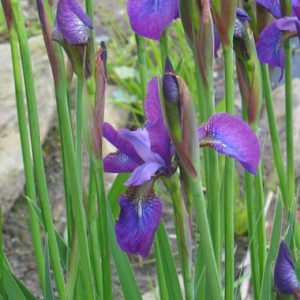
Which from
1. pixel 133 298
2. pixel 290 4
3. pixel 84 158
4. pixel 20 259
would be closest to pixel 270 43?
pixel 290 4

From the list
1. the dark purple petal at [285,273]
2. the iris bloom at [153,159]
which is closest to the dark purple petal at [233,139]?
the iris bloom at [153,159]

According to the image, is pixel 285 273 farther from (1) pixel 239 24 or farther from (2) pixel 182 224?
(1) pixel 239 24

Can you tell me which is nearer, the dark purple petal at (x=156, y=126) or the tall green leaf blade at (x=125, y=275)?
the dark purple petal at (x=156, y=126)

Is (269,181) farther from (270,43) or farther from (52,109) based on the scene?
(270,43)

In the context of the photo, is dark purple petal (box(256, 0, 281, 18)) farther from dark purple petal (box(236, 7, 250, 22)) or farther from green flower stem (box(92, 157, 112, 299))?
green flower stem (box(92, 157, 112, 299))

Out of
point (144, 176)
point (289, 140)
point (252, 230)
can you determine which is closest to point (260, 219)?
point (252, 230)

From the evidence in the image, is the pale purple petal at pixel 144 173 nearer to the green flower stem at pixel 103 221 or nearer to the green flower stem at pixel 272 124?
→ the green flower stem at pixel 103 221

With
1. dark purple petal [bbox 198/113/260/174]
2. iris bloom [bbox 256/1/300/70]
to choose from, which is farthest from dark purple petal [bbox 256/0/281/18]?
dark purple petal [bbox 198/113/260/174]
